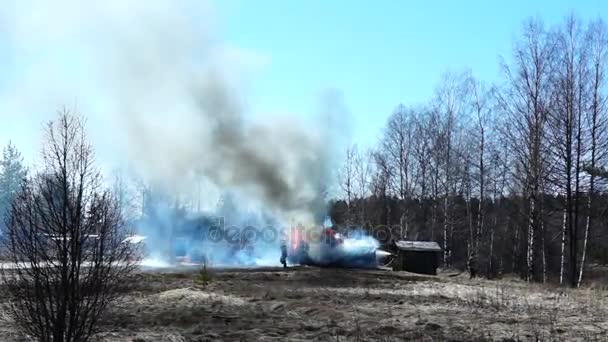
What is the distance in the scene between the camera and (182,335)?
10.1 metres

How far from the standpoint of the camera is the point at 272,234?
36.2 meters

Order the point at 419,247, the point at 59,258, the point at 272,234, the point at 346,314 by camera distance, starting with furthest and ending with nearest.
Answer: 1. the point at 272,234
2. the point at 419,247
3. the point at 346,314
4. the point at 59,258

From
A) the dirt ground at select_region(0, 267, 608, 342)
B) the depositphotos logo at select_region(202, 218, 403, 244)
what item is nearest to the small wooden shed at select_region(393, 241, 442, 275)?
the depositphotos logo at select_region(202, 218, 403, 244)

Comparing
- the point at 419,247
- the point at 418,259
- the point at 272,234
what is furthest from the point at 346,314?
the point at 272,234

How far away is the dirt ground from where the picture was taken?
10266mm

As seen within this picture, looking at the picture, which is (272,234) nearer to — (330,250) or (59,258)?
(330,250)

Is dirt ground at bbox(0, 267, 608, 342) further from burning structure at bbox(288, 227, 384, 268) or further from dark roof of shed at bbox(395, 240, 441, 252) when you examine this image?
burning structure at bbox(288, 227, 384, 268)

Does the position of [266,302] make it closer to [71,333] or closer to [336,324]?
[336,324]

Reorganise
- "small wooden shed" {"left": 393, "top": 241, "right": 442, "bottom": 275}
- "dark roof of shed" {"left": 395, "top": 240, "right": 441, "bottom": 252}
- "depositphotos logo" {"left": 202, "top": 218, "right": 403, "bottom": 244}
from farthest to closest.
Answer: "depositphotos logo" {"left": 202, "top": 218, "right": 403, "bottom": 244}, "dark roof of shed" {"left": 395, "top": 240, "right": 441, "bottom": 252}, "small wooden shed" {"left": 393, "top": 241, "right": 442, "bottom": 275}

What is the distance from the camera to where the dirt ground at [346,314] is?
10.3m

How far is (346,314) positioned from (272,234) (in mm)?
23686

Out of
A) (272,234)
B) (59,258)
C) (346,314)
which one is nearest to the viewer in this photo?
(59,258)

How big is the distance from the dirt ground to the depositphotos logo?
504 inches

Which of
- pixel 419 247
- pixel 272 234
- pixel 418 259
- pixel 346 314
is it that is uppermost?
pixel 272 234
